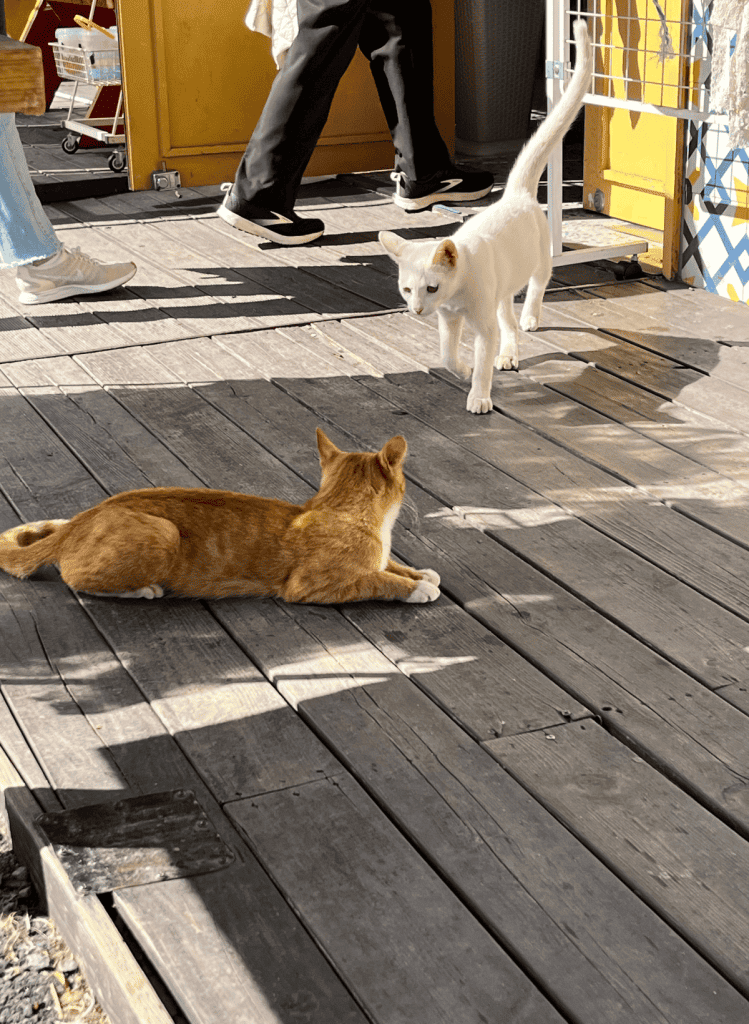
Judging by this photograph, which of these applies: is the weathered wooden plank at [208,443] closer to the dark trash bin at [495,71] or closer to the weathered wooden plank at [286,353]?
the weathered wooden plank at [286,353]

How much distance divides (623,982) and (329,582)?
1049 mm

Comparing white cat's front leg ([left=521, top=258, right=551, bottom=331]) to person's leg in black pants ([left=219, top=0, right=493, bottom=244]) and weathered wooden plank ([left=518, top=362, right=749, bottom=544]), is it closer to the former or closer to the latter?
weathered wooden plank ([left=518, top=362, right=749, bottom=544])

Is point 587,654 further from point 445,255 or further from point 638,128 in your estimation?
point 638,128

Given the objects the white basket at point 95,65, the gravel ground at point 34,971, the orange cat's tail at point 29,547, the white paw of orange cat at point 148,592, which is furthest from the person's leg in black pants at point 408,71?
the gravel ground at point 34,971

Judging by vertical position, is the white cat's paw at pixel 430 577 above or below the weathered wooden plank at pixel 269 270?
below

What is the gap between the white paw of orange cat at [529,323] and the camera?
391 cm

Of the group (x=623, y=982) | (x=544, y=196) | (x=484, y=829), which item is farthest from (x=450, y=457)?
(x=544, y=196)

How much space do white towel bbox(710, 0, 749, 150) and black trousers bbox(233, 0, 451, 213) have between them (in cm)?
172

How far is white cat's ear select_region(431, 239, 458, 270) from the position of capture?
9.94ft

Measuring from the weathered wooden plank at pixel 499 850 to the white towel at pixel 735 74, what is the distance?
217 cm

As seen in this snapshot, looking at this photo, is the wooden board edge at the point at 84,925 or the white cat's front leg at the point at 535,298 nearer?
the wooden board edge at the point at 84,925

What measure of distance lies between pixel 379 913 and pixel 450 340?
2.13 meters

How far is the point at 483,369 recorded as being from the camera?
3.27m

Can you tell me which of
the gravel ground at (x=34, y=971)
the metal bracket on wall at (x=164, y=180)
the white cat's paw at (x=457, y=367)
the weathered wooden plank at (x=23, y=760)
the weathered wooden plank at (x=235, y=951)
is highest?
the metal bracket on wall at (x=164, y=180)
